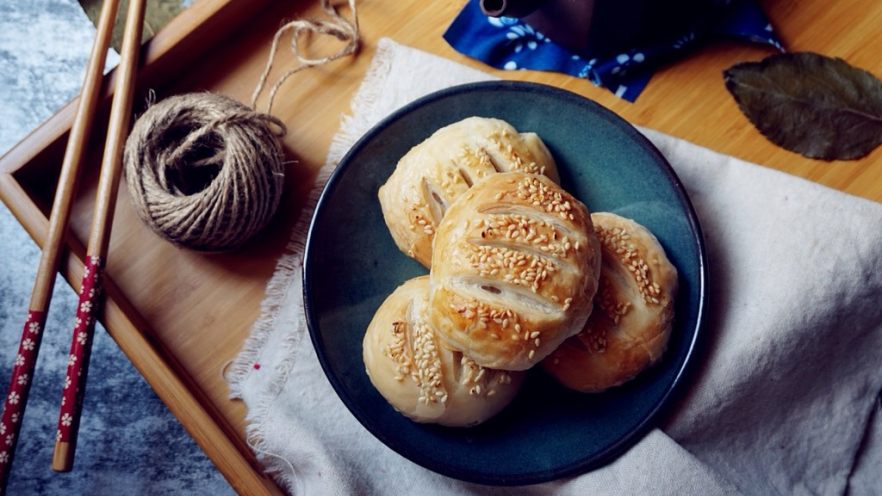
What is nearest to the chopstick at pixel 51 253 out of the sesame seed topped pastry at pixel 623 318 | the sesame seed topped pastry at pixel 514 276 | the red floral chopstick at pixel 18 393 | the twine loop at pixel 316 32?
the red floral chopstick at pixel 18 393

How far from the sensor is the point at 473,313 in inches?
37.8

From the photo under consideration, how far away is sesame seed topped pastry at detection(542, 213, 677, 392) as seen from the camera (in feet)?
3.40

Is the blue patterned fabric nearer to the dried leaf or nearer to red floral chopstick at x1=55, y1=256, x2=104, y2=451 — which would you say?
the dried leaf

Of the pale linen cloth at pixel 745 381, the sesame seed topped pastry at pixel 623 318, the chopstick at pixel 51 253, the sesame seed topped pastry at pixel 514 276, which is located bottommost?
the pale linen cloth at pixel 745 381

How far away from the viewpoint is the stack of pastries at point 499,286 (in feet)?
3.17

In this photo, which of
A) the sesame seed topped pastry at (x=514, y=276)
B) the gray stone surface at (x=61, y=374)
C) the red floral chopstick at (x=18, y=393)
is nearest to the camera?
the sesame seed topped pastry at (x=514, y=276)

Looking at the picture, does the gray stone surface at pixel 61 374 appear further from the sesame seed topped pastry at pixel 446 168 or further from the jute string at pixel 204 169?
the sesame seed topped pastry at pixel 446 168

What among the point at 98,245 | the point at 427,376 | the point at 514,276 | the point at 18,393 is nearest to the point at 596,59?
the point at 514,276

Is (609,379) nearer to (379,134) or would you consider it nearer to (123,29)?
(379,134)

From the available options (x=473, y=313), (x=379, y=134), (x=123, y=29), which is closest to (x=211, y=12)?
(x=123, y=29)

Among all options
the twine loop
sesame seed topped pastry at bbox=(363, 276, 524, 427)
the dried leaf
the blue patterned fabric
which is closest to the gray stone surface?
the twine loop

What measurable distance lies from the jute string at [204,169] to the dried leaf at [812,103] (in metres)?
0.73

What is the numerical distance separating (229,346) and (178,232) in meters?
0.22

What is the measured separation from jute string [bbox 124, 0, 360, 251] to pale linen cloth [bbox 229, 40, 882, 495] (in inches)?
7.6
